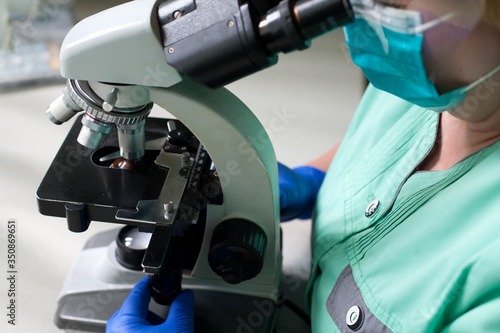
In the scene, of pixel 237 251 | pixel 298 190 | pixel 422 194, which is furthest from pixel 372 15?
pixel 298 190

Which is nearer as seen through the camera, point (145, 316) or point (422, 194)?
point (422, 194)

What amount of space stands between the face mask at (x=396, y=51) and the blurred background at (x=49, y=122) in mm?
575

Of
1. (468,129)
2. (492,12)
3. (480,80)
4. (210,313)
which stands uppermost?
(492,12)

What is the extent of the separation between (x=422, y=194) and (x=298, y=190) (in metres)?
0.42

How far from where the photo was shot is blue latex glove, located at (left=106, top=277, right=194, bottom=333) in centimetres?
102

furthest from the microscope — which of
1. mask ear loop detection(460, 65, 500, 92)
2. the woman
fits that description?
mask ear loop detection(460, 65, 500, 92)

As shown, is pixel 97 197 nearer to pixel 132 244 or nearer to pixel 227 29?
pixel 132 244

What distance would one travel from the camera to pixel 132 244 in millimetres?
1169

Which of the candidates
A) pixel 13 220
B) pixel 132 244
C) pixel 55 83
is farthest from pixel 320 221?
pixel 55 83

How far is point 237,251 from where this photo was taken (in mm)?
998

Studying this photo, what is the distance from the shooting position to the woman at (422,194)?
31.5 inches

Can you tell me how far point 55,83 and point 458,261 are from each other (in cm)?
152

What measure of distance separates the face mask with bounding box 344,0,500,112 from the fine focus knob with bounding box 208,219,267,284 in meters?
0.34

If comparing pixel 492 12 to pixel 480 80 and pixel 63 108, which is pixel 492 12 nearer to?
pixel 480 80
